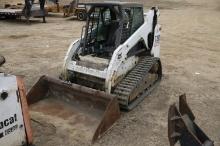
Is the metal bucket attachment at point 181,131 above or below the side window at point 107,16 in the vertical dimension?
below

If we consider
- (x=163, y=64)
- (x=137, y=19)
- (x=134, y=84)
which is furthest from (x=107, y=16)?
(x=163, y=64)

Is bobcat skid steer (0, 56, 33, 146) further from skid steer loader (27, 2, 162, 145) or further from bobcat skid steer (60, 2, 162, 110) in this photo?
bobcat skid steer (60, 2, 162, 110)

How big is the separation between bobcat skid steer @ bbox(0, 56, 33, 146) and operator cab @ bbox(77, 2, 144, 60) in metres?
3.08

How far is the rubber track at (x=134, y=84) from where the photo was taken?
284 inches

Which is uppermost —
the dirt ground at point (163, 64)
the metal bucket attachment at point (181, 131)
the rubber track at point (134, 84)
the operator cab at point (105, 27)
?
the operator cab at point (105, 27)

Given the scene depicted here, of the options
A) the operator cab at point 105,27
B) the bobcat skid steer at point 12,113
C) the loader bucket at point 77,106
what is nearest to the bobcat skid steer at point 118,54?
the operator cab at point 105,27

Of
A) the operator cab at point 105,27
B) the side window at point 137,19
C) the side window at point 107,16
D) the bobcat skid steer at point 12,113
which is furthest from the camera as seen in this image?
the side window at point 107,16

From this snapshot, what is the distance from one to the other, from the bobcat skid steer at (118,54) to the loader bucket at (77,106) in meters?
0.43

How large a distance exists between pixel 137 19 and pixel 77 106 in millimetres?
2515

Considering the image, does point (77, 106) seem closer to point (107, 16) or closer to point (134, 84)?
point (134, 84)

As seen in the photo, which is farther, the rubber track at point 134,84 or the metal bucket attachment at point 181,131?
the rubber track at point 134,84

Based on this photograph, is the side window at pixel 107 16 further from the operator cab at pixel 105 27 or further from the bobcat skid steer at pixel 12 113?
the bobcat skid steer at pixel 12 113

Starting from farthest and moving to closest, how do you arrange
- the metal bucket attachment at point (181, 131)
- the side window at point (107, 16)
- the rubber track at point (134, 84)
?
the side window at point (107, 16) < the rubber track at point (134, 84) < the metal bucket attachment at point (181, 131)

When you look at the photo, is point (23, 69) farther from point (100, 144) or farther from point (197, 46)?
point (197, 46)
